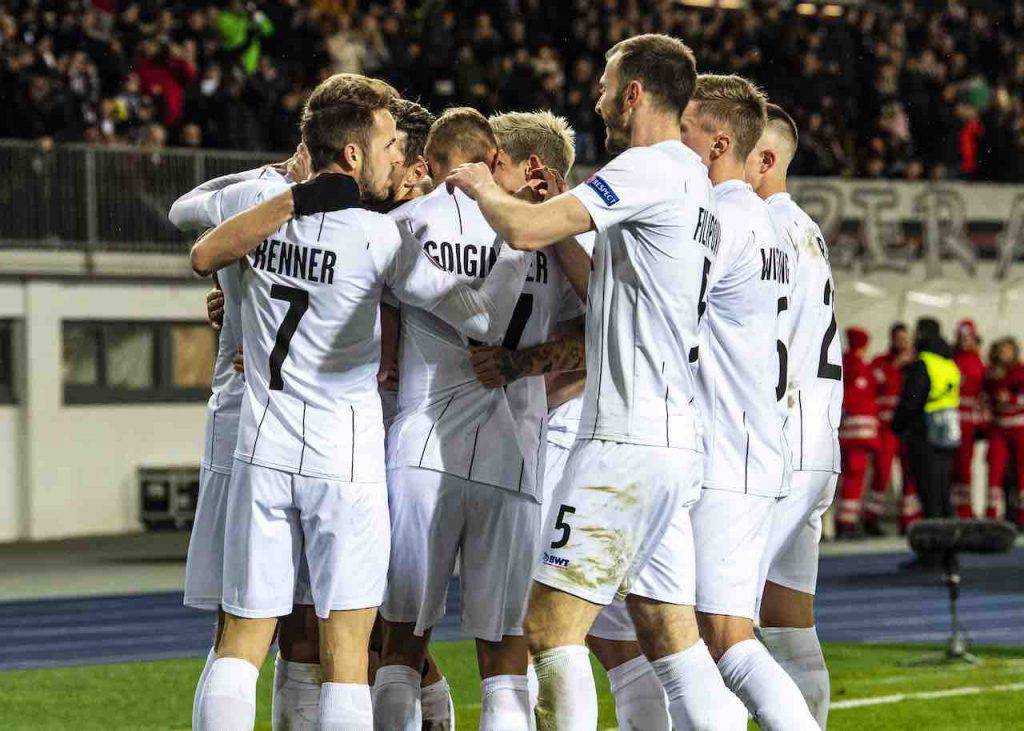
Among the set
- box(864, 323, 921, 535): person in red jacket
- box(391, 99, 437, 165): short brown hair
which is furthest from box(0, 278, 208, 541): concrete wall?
box(391, 99, 437, 165): short brown hair

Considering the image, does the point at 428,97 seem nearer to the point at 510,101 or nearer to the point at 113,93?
the point at 510,101

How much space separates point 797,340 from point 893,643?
5.36m

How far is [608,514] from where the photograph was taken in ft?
15.8

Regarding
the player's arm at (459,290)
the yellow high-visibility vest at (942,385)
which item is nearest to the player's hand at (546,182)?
the player's arm at (459,290)

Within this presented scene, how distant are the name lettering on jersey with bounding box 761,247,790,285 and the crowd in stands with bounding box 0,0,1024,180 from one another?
13.9 m

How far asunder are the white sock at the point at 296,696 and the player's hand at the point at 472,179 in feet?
5.39

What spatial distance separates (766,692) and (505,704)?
0.77 metres

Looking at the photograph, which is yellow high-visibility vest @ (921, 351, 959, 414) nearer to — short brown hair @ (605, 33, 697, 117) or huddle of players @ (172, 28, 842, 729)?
huddle of players @ (172, 28, 842, 729)

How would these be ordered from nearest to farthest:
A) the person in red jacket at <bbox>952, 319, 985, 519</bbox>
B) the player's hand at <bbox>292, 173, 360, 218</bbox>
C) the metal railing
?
the player's hand at <bbox>292, 173, 360, 218</bbox>, the metal railing, the person in red jacket at <bbox>952, 319, 985, 519</bbox>

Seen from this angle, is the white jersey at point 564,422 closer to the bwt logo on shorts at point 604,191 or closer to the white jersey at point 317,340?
the white jersey at point 317,340

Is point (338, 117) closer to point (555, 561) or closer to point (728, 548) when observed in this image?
point (555, 561)

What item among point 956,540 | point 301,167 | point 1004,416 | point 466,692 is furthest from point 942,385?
point 301,167

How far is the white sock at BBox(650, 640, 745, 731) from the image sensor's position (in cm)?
493

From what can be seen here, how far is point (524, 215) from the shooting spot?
4.64 metres
